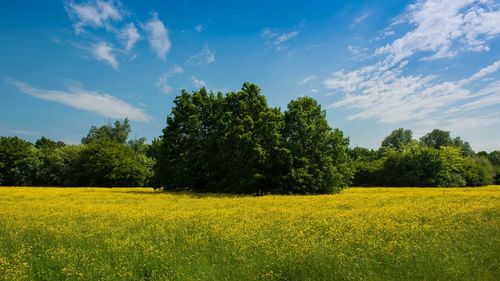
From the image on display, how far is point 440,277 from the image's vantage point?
29.3 ft

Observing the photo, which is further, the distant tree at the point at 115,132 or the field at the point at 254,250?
the distant tree at the point at 115,132

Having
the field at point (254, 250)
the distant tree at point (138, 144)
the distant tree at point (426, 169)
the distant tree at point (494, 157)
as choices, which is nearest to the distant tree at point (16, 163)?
the distant tree at point (138, 144)

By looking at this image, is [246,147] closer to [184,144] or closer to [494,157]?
[184,144]

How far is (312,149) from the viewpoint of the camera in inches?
1748

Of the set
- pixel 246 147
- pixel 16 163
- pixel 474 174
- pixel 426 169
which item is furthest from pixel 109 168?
pixel 474 174

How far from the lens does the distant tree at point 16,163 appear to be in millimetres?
82750

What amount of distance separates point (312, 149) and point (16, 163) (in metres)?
68.8

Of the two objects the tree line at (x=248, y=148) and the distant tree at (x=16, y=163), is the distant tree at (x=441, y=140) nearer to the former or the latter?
the tree line at (x=248, y=148)

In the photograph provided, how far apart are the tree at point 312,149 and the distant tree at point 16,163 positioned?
2578 inches

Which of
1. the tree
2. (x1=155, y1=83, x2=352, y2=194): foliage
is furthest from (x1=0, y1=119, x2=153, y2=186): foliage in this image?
the tree

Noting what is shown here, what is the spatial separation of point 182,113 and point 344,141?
19.8m

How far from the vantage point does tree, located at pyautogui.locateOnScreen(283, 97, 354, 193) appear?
42.3 metres

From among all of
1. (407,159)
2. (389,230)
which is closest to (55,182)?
(407,159)

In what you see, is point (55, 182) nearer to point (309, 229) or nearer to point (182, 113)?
point (182, 113)
